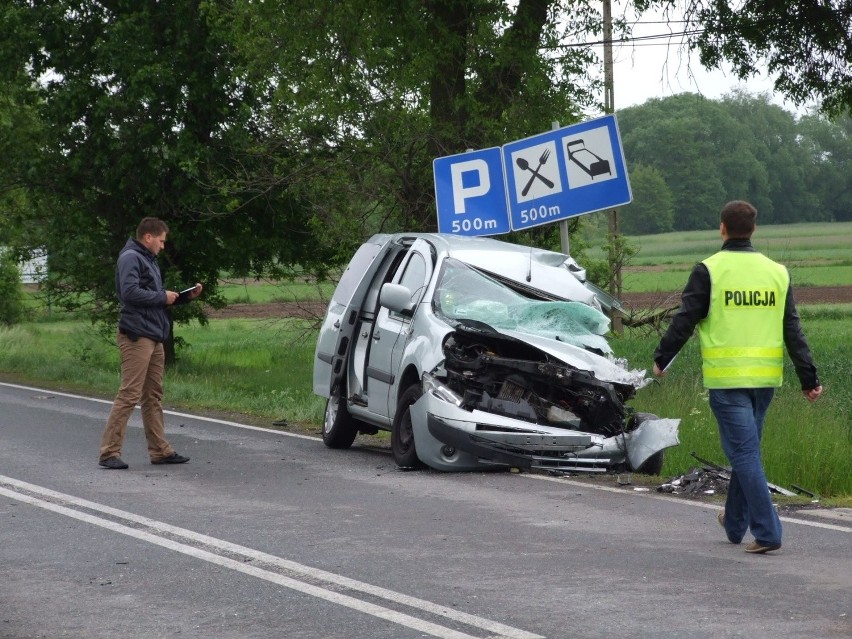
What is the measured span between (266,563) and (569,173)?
709 cm

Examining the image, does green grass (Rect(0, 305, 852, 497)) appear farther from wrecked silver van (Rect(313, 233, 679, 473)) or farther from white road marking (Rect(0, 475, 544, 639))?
white road marking (Rect(0, 475, 544, 639))

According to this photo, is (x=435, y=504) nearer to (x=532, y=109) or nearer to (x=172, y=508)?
(x=172, y=508)

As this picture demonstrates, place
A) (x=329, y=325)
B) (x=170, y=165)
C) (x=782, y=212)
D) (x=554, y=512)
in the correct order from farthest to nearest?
(x=782, y=212), (x=170, y=165), (x=329, y=325), (x=554, y=512)

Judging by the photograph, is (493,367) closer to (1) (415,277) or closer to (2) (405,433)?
(2) (405,433)

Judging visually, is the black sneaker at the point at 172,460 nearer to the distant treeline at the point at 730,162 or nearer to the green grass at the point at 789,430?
the green grass at the point at 789,430

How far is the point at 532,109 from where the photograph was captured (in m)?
18.8

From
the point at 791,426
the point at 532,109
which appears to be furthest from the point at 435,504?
the point at 532,109

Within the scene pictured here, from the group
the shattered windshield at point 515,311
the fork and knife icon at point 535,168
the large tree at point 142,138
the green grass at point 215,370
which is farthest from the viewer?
the large tree at point 142,138

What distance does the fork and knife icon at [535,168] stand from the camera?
44.5ft

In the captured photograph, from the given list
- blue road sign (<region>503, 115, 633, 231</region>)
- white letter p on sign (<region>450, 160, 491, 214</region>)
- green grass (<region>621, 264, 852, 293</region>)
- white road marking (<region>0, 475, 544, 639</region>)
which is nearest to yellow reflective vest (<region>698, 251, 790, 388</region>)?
white road marking (<region>0, 475, 544, 639</region>)

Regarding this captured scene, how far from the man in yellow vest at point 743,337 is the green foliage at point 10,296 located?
36205 mm

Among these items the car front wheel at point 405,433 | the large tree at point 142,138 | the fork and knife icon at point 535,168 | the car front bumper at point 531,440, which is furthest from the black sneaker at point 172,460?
the large tree at point 142,138

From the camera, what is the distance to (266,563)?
7199 mm

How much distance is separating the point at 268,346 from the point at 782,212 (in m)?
54.9
